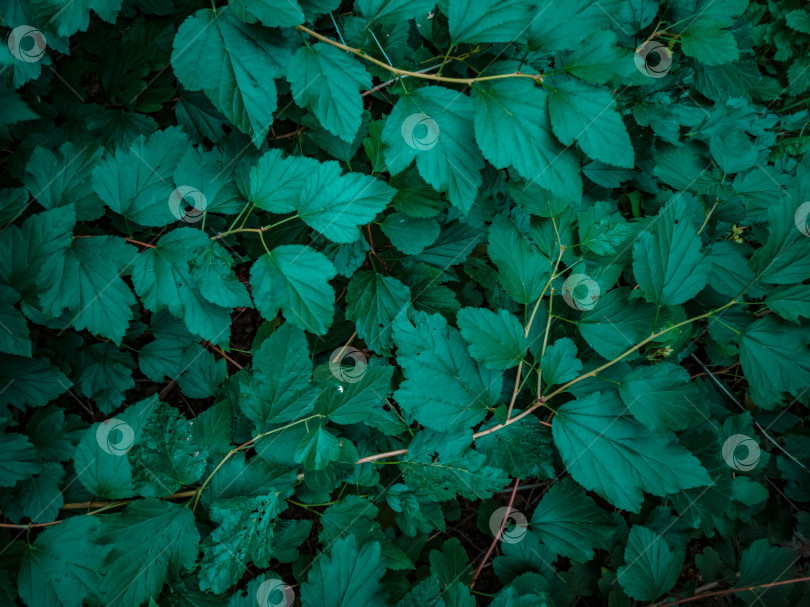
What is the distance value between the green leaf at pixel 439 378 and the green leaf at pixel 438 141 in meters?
0.39

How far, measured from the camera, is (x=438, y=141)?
128 cm

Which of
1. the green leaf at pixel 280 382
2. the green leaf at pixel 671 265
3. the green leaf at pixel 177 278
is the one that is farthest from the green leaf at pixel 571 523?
the green leaf at pixel 177 278

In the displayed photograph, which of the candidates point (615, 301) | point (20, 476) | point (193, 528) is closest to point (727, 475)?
point (615, 301)

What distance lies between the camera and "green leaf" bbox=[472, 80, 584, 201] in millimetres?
1230

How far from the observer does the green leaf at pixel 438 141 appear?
1.27m

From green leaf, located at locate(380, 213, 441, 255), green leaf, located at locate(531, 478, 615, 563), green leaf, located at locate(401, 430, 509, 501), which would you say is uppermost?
green leaf, located at locate(380, 213, 441, 255)

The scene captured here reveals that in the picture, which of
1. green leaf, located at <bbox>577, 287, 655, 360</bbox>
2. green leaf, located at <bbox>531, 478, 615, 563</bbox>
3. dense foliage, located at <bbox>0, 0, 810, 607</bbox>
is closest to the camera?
dense foliage, located at <bbox>0, 0, 810, 607</bbox>

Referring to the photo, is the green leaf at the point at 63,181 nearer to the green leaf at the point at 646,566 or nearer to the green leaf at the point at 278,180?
the green leaf at the point at 278,180

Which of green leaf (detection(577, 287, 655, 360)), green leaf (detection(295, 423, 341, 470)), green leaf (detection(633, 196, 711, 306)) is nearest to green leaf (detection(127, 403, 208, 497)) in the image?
green leaf (detection(295, 423, 341, 470))

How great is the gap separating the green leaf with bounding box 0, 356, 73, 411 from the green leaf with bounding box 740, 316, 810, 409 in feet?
6.60

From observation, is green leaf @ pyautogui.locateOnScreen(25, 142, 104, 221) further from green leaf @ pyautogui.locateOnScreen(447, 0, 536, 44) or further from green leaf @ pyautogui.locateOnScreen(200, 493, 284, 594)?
green leaf @ pyautogui.locateOnScreen(447, 0, 536, 44)

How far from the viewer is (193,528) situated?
49.9 inches

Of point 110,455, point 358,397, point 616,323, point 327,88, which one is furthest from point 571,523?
point 327,88

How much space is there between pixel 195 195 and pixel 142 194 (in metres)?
0.13
